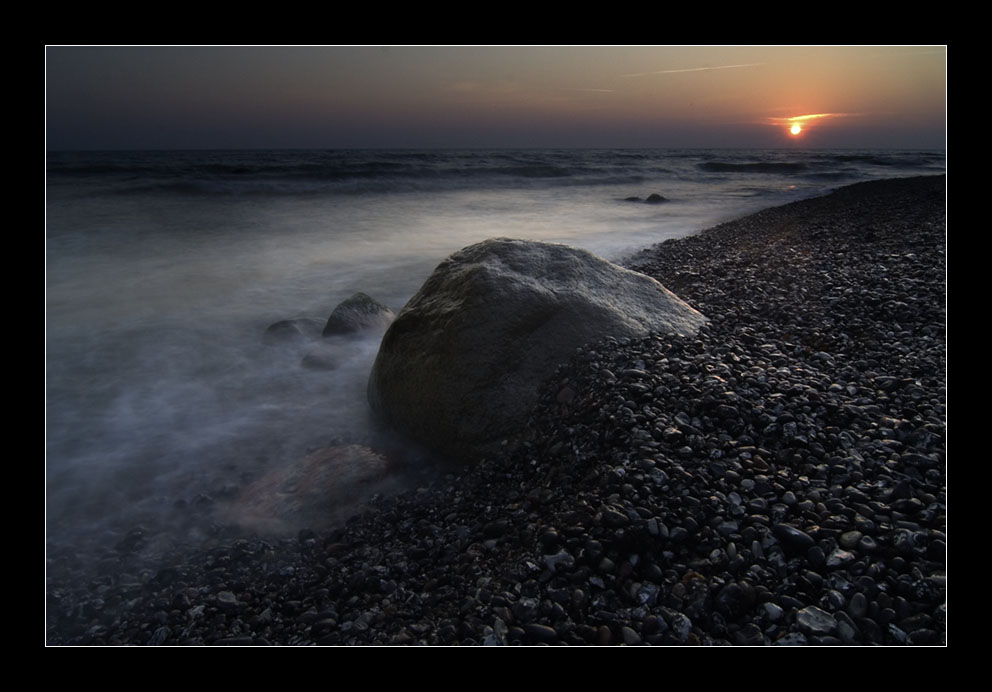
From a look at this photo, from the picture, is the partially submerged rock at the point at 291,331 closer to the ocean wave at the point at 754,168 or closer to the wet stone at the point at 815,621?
the wet stone at the point at 815,621

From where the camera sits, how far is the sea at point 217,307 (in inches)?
170

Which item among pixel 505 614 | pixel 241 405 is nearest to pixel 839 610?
pixel 505 614

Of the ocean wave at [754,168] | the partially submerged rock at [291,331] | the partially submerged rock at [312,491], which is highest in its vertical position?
the ocean wave at [754,168]

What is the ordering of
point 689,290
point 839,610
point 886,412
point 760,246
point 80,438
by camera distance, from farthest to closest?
point 760,246, point 689,290, point 80,438, point 886,412, point 839,610

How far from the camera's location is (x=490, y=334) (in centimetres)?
425

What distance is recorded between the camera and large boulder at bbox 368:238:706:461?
4.06m

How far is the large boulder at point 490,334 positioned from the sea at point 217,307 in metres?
0.39

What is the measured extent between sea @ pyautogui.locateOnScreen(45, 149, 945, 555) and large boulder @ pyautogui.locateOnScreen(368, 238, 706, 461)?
39 centimetres

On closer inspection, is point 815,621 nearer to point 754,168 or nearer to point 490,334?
point 490,334

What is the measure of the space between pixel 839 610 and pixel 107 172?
3077cm

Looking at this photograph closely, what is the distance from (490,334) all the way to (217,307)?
229 inches

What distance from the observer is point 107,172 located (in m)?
25.5

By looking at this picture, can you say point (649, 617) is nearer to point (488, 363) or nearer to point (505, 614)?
point (505, 614)

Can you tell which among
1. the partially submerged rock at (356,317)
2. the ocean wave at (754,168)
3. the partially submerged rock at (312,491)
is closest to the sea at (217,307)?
the partially submerged rock at (312,491)
